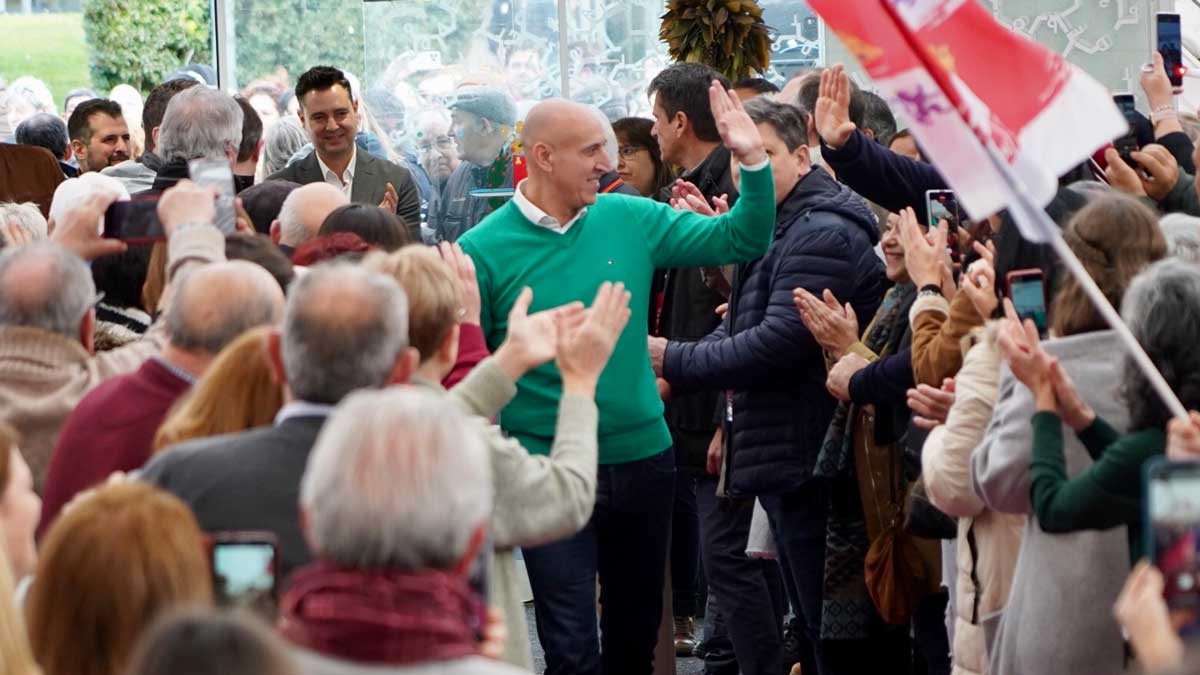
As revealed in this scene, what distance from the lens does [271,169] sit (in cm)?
956

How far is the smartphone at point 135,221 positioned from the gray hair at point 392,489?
2429 millimetres

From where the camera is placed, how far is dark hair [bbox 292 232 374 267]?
5.29 meters

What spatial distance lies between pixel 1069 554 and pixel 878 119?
4.19m

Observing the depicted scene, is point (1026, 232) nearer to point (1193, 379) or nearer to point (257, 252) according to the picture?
point (1193, 379)

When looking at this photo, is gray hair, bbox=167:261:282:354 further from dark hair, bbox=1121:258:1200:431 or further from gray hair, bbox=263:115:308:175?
gray hair, bbox=263:115:308:175

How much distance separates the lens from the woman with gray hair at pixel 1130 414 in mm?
3939

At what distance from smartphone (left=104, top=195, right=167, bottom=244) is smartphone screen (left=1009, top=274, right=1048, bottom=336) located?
2155mm

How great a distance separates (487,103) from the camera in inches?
439

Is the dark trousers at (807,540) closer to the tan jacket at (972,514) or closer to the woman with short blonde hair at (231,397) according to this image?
the tan jacket at (972,514)

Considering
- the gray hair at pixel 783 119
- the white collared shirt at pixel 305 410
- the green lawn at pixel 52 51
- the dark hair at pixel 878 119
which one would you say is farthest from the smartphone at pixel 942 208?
the green lawn at pixel 52 51

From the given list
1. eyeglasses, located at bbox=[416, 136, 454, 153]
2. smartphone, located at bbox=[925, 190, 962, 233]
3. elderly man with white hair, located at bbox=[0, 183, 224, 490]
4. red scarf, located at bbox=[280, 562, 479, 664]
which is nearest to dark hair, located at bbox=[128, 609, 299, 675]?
red scarf, located at bbox=[280, 562, 479, 664]

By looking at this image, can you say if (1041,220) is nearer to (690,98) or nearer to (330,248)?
(330,248)

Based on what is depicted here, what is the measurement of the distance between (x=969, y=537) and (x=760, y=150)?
4.69 ft

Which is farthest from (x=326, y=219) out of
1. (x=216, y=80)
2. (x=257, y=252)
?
(x=216, y=80)
